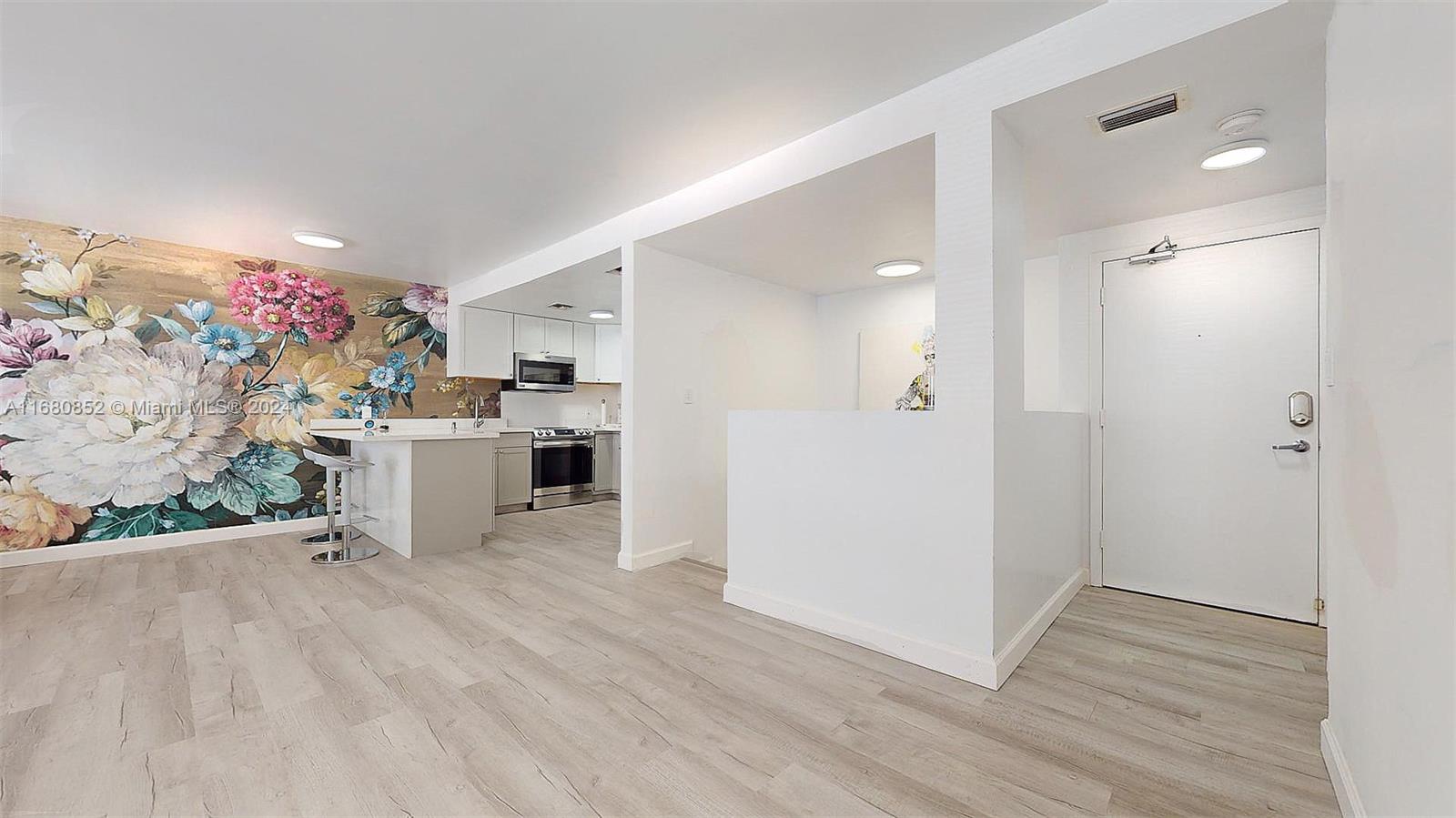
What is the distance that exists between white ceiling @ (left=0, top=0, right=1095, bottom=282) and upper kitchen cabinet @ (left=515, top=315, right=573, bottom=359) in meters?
2.59

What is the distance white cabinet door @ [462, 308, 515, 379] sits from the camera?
5855 mm

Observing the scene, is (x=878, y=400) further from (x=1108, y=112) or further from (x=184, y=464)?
(x=184, y=464)

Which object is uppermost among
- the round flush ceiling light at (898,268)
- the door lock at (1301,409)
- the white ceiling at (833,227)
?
the white ceiling at (833,227)

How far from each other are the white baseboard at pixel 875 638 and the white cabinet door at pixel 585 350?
4.46 meters

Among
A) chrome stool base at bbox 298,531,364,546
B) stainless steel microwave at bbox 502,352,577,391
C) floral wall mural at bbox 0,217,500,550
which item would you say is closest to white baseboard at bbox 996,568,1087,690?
chrome stool base at bbox 298,531,364,546

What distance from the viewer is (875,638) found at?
2475 mm

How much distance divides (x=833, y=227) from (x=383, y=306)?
4.49 meters

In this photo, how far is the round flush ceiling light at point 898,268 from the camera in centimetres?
425

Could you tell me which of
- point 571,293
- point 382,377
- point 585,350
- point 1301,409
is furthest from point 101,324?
point 1301,409

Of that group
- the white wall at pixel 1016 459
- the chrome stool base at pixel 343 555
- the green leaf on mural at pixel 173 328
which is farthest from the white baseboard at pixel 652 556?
the green leaf on mural at pixel 173 328

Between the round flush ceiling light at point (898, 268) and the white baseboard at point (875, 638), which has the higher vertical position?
the round flush ceiling light at point (898, 268)

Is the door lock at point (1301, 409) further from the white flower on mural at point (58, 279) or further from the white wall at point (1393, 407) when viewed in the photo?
the white flower on mural at point (58, 279)

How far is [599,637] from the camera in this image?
8.47ft

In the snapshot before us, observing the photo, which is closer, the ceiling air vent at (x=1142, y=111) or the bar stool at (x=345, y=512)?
the ceiling air vent at (x=1142, y=111)
